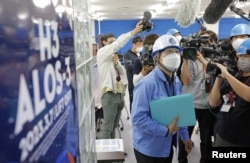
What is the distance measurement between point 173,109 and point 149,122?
17cm

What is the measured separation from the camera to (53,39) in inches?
29.1

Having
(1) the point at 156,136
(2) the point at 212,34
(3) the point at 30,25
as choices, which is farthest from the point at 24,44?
(2) the point at 212,34

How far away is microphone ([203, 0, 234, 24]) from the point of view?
4.64ft

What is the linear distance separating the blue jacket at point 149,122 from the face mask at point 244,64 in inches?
21.7

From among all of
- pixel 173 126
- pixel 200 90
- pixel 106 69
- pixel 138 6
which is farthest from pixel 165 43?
pixel 138 6

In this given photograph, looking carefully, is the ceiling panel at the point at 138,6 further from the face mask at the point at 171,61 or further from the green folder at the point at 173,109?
the green folder at the point at 173,109

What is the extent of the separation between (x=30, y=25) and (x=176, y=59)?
4.24 feet

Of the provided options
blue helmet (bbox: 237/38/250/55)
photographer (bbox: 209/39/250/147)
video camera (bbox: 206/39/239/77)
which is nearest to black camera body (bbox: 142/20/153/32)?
video camera (bbox: 206/39/239/77)

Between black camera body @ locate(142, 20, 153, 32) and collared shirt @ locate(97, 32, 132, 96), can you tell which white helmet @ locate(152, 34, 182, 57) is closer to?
black camera body @ locate(142, 20, 153, 32)

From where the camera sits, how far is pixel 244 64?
1753mm

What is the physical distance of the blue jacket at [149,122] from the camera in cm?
157

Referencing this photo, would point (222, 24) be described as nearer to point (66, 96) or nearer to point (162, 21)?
point (162, 21)

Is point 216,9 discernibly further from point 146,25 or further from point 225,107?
point 146,25

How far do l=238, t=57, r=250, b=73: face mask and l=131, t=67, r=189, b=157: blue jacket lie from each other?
55 centimetres
